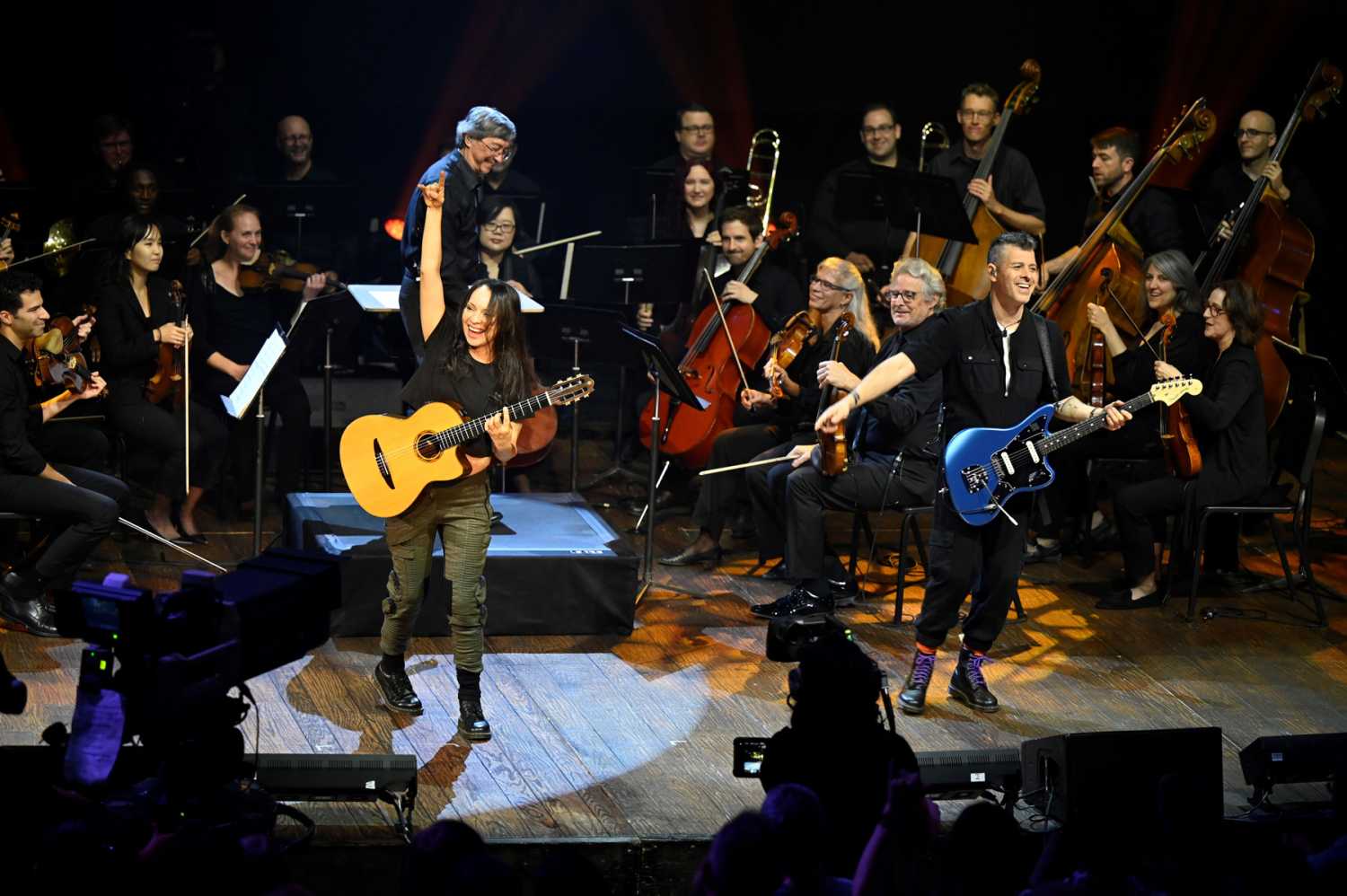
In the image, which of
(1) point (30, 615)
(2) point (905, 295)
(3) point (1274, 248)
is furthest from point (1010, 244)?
(1) point (30, 615)

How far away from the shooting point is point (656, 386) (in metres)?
6.71

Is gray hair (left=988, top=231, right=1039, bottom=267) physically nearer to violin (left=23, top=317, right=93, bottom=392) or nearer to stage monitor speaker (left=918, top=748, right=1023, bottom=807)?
stage monitor speaker (left=918, top=748, right=1023, bottom=807)

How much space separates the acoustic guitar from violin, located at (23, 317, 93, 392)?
→ 6.26 feet

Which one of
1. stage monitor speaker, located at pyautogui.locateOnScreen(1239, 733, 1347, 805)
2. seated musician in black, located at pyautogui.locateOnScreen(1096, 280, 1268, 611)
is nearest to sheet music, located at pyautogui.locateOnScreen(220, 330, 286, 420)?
seated musician in black, located at pyautogui.locateOnScreen(1096, 280, 1268, 611)

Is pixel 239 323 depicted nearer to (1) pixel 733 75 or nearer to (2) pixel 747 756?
(1) pixel 733 75

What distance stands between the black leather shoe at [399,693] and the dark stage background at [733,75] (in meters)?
4.77

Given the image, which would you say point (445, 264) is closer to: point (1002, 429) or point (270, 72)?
point (1002, 429)

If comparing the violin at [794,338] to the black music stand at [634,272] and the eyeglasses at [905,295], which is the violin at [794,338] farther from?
the black music stand at [634,272]

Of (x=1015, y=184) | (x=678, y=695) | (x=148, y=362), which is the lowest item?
(x=678, y=695)

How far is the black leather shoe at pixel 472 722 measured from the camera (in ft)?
16.8

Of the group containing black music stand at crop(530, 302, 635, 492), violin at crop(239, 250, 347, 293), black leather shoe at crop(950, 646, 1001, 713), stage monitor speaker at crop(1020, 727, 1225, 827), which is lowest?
black leather shoe at crop(950, 646, 1001, 713)

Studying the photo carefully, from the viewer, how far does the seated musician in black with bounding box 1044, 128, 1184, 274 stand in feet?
25.5

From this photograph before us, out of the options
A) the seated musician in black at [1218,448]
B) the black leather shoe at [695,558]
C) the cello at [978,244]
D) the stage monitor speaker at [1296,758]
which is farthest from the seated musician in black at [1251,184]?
the stage monitor speaker at [1296,758]

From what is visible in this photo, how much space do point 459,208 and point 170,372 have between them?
1956 millimetres
